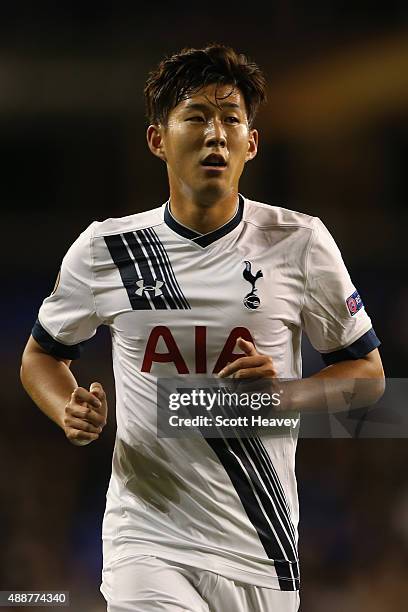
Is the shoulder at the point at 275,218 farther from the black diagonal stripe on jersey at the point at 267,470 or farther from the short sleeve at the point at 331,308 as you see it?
the black diagonal stripe on jersey at the point at 267,470

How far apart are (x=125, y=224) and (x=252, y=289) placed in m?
0.36

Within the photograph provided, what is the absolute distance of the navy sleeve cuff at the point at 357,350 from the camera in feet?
7.28

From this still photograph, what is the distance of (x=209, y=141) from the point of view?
7.07ft

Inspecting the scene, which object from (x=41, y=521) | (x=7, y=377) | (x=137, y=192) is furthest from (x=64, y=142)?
(x=41, y=521)

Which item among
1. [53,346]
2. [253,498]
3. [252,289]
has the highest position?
[252,289]

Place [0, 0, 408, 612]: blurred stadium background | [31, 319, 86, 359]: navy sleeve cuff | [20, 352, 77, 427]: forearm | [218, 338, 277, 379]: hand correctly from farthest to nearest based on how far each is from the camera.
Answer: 1. [0, 0, 408, 612]: blurred stadium background
2. [31, 319, 86, 359]: navy sleeve cuff
3. [20, 352, 77, 427]: forearm
4. [218, 338, 277, 379]: hand

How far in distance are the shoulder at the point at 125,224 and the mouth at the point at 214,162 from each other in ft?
0.68

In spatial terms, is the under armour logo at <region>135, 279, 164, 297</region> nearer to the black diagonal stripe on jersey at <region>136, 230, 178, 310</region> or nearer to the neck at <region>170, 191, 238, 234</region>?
the black diagonal stripe on jersey at <region>136, 230, 178, 310</region>

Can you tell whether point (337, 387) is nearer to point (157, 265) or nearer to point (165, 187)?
point (157, 265)

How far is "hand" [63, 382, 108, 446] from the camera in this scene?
1944 mm

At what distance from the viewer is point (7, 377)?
310 centimetres

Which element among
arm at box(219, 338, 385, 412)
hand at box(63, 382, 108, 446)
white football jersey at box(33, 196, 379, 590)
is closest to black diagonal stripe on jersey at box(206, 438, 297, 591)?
white football jersey at box(33, 196, 379, 590)

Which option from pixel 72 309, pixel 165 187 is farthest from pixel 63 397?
pixel 165 187

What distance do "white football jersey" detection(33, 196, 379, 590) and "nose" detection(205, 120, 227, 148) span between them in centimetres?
20
